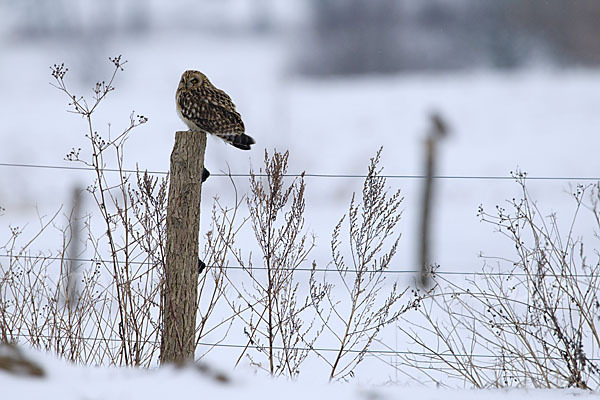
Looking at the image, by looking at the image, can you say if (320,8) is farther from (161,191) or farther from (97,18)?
(161,191)

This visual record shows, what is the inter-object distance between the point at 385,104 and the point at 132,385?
62.0ft

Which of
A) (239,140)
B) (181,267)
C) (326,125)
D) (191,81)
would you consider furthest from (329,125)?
(181,267)

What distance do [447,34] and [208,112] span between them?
2446 centimetres

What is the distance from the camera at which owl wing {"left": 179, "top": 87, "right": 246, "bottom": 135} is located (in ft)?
13.2

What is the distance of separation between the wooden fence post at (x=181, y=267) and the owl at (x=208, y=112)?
16.8 inches

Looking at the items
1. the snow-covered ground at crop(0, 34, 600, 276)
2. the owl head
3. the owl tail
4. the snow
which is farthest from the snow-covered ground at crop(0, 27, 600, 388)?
the snow

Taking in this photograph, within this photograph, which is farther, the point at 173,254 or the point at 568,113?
the point at 568,113

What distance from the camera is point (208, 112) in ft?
13.3

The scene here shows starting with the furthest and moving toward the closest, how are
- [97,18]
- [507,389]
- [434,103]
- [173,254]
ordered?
1. [97,18]
2. [434,103]
3. [173,254]
4. [507,389]

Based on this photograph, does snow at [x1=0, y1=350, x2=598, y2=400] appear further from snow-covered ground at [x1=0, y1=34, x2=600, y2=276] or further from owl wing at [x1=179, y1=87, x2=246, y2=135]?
snow-covered ground at [x1=0, y1=34, x2=600, y2=276]

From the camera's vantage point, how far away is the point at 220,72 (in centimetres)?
2280

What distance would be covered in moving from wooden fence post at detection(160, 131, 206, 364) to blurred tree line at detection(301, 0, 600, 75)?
20.7 m

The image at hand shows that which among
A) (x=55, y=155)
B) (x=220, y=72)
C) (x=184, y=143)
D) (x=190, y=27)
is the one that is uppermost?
(x=190, y=27)

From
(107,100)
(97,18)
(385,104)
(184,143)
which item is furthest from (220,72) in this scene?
(184,143)
